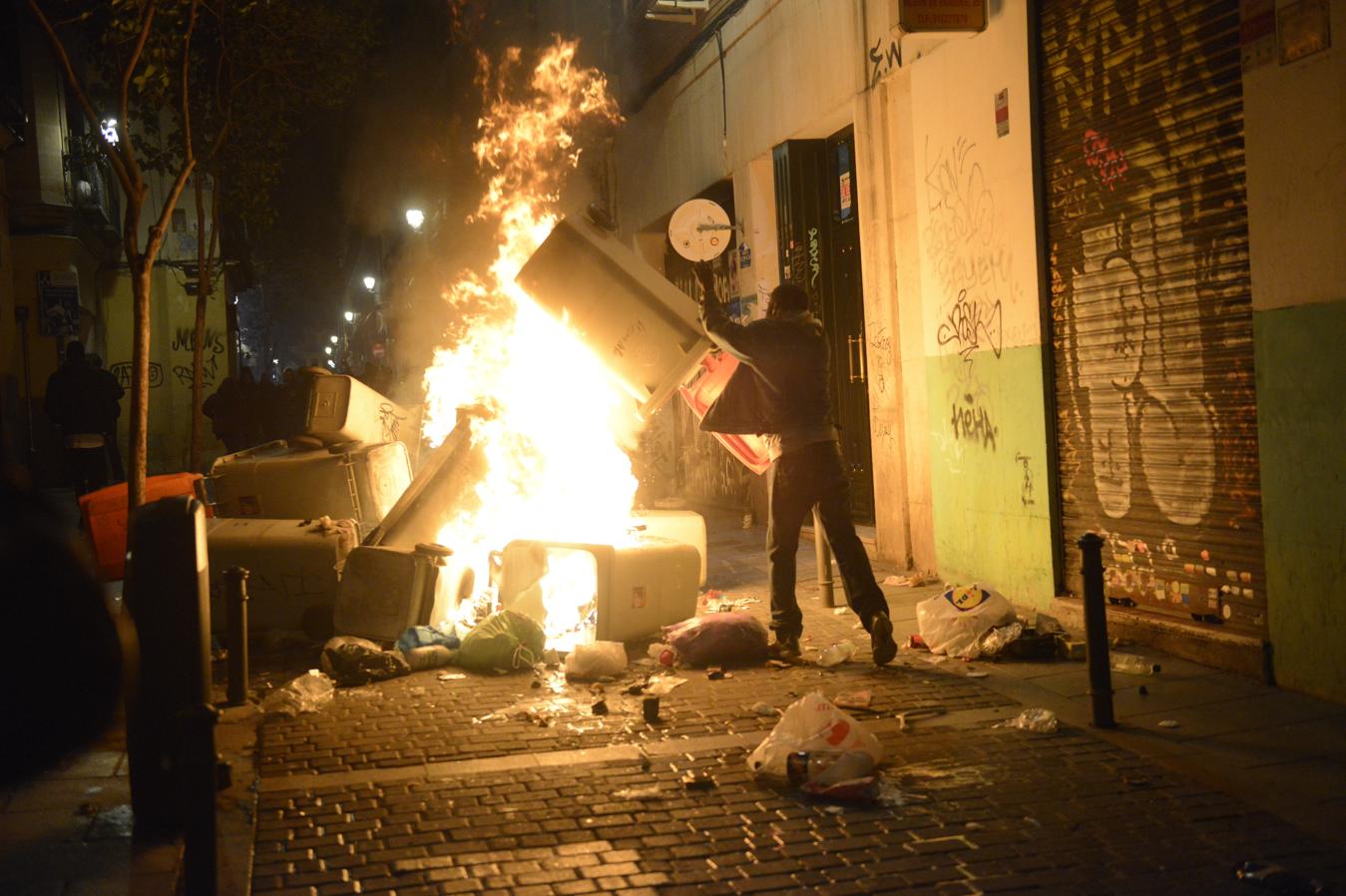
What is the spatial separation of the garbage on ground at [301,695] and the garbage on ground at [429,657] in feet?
Answer: 1.87

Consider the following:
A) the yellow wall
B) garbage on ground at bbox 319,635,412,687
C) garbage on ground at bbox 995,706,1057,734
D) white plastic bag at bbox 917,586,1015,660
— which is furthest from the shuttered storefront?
the yellow wall

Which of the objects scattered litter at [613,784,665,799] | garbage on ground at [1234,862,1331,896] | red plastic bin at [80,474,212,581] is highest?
red plastic bin at [80,474,212,581]

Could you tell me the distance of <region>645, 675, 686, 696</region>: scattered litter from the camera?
22.0ft

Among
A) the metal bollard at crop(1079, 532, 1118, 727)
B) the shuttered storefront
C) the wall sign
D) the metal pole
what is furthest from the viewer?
the metal pole

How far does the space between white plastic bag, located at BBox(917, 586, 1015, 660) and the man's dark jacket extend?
4.54 feet

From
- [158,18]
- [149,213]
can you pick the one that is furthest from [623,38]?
[149,213]

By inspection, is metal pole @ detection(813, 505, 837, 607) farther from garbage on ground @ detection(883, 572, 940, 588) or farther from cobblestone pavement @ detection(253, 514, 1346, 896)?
cobblestone pavement @ detection(253, 514, 1346, 896)

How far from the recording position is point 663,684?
6824 mm

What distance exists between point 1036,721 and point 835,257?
7910 millimetres

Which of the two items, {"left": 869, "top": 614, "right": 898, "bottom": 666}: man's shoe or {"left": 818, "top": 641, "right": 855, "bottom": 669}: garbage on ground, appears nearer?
{"left": 869, "top": 614, "right": 898, "bottom": 666}: man's shoe

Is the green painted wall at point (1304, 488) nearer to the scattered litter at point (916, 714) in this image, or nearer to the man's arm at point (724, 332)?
A: the scattered litter at point (916, 714)

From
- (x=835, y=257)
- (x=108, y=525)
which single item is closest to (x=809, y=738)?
(x=108, y=525)

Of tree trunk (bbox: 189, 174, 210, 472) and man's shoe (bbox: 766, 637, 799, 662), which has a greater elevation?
tree trunk (bbox: 189, 174, 210, 472)

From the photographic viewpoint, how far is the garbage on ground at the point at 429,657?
751 centimetres
